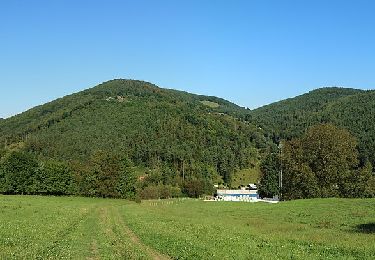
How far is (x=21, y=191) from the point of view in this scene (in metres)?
126

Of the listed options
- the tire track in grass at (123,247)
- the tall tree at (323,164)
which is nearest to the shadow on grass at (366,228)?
the tire track in grass at (123,247)

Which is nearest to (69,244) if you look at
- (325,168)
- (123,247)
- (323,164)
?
(123,247)

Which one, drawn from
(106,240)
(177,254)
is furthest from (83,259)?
(106,240)

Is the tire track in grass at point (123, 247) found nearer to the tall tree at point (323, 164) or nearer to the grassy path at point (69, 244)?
the grassy path at point (69, 244)

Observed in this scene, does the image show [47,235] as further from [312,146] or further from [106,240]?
[312,146]

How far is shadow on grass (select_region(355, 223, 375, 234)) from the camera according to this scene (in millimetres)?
36794

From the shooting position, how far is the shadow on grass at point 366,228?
3679cm

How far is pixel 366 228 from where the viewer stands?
3888 cm

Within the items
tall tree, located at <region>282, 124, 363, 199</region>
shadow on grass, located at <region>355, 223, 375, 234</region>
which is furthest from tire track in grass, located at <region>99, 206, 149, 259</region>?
tall tree, located at <region>282, 124, 363, 199</region>

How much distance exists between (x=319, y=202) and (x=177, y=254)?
4865cm

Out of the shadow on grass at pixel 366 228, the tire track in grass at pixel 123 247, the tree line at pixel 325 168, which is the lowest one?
the shadow on grass at pixel 366 228

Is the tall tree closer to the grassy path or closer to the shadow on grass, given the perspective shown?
the shadow on grass

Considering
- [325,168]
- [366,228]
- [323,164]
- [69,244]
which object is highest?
[323,164]

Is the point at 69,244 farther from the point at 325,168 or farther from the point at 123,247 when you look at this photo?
the point at 325,168
